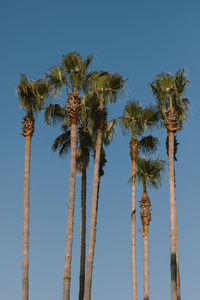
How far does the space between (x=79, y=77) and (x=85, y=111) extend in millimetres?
2639

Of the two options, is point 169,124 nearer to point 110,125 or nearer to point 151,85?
point 151,85

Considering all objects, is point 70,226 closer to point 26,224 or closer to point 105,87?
point 26,224

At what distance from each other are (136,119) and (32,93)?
9.43 metres

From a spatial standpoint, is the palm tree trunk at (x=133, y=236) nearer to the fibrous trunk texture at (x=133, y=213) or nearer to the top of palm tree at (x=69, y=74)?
the fibrous trunk texture at (x=133, y=213)

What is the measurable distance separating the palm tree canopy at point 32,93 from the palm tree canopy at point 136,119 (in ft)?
26.9

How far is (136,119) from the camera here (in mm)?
40750

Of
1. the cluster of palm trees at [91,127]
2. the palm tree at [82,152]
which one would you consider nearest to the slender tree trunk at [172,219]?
the cluster of palm trees at [91,127]

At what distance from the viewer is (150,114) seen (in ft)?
131

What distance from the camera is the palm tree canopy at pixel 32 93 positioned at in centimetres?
3375

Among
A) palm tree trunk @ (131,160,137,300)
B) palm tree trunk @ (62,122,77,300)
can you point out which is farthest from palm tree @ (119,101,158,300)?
palm tree trunk @ (62,122,77,300)

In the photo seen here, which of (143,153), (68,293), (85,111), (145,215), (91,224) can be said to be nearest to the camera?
(68,293)

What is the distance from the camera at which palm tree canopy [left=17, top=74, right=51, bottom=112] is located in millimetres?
33750

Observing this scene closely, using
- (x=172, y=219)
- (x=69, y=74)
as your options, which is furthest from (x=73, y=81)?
(x=172, y=219)

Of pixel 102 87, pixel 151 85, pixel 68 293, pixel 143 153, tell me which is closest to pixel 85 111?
pixel 102 87
